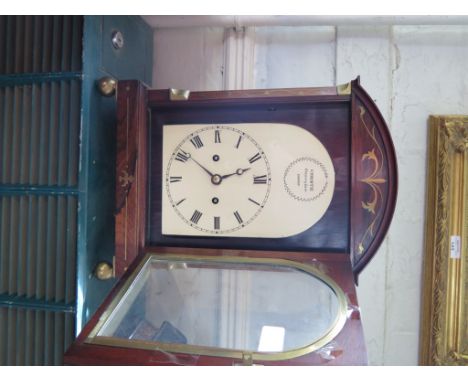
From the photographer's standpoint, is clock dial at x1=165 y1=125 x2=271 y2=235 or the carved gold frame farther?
the carved gold frame

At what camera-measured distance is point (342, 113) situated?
0.73 m

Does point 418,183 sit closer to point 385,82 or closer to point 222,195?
point 385,82

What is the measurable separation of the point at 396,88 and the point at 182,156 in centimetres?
75

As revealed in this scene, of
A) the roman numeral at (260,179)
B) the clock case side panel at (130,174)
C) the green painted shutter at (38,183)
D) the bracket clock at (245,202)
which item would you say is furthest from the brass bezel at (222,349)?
the green painted shutter at (38,183)

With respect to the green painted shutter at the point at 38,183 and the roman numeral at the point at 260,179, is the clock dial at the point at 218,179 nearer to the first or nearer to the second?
the roman numeral at the point at 260,179

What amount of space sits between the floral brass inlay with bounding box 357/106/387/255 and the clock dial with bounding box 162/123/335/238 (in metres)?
0.08

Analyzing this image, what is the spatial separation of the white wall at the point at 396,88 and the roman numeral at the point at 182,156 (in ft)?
1.50

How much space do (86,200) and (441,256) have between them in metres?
1.04

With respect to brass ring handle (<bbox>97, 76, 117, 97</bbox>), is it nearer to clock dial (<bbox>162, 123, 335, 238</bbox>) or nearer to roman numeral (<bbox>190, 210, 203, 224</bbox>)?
clock dial (<bbox>162, 123, 335, 238</bbox>)

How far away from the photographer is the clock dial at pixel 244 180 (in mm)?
744

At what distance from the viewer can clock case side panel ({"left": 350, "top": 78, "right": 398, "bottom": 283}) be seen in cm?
70

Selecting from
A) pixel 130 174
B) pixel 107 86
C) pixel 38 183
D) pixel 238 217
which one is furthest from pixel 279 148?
pixel 38 183

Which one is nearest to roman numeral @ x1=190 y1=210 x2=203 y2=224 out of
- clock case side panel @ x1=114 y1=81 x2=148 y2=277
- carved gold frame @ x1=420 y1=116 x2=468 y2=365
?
clock case side panel @ x1=114 y1=81 x2=148 y2=277

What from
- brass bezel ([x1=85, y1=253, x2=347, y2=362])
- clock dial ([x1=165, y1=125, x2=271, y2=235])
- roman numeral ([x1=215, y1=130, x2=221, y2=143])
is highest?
roman numeral ([x1=215, y1=130, x2=221, y2=143])
